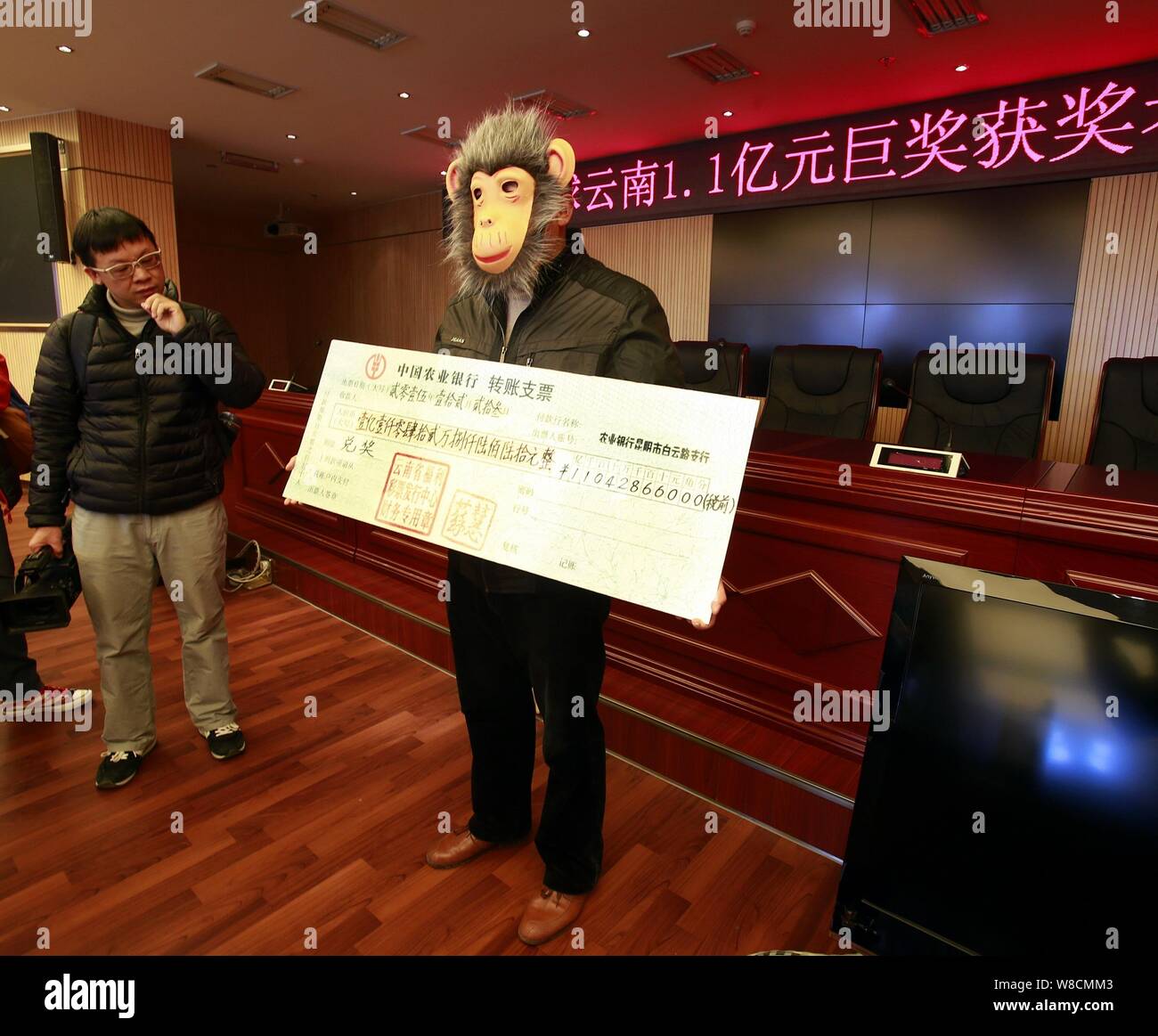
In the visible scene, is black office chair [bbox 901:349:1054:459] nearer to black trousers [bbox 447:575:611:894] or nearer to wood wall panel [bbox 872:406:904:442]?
wood wall panel [bbox 872:406:904:442]

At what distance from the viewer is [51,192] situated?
5.07 metres

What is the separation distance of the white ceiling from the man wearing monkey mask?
2757mm

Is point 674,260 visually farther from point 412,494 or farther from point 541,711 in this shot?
point 541,711

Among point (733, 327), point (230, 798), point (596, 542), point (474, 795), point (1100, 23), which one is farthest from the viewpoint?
point (733, 327)

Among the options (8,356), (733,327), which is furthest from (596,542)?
(8,356)

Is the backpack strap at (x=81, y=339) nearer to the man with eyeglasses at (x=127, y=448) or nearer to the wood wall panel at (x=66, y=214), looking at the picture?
the man with eyeglasses at (x=127, y=448)

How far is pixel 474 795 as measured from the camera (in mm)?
1576

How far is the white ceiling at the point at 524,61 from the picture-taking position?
11.0 feet

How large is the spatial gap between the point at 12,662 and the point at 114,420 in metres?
1.08

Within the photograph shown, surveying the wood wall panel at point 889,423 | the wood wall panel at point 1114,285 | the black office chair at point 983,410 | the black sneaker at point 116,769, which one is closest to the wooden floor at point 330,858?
the black sneaker at point 116,769

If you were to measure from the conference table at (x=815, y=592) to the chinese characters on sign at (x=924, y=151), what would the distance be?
302 centimetres

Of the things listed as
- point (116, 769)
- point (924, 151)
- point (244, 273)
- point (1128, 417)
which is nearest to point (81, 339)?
point (116, 769)

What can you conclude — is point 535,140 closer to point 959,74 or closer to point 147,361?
point 147,361
